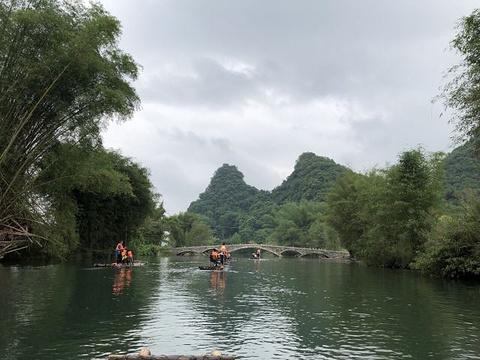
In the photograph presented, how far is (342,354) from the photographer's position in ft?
38.4

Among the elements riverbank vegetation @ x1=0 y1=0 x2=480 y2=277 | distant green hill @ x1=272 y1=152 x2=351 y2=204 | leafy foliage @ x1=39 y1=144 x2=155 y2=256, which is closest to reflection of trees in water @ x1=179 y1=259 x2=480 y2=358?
riverbank vegetation @ x1=0 y1=0 x2=480 y2=277

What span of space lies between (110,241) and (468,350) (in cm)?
5411

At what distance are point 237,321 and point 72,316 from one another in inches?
238

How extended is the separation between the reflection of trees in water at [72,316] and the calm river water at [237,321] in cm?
3

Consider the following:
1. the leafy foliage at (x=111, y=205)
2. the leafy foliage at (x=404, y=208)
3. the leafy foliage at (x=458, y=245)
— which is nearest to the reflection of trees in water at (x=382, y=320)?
the leafy foliage at (x=458, y=245)

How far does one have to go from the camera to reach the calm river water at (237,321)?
39.6 feet

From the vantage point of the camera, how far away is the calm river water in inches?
475

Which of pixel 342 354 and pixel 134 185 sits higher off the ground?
pixel 134 185

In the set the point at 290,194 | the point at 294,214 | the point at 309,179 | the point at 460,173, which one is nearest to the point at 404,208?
the point at 460,173

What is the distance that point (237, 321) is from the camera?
15945 millimetres

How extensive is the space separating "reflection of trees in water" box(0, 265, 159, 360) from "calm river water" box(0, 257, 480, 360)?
1.3 inches

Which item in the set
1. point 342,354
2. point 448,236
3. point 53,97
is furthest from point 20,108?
point 448,236

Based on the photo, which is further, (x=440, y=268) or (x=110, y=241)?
(x=110, y=241)

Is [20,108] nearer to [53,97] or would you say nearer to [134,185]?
[53,97]
